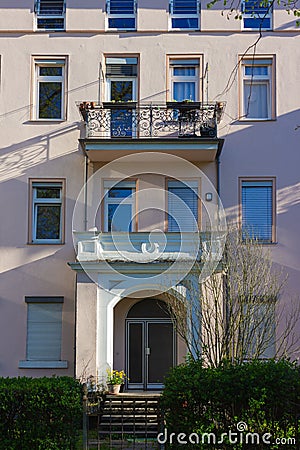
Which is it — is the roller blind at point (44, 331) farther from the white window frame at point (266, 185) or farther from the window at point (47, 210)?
the white window frame at point (266, 185)

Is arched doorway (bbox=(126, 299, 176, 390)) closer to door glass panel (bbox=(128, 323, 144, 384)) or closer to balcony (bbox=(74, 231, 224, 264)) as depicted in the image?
door glass panel (bbox=(128, 323, 144, 384))

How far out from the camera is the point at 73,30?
2075cm

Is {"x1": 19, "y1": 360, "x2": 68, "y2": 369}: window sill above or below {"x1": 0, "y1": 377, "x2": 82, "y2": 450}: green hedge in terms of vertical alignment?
above

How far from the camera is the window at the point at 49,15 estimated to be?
2092 cm

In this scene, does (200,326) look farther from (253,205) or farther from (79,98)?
(79,98)

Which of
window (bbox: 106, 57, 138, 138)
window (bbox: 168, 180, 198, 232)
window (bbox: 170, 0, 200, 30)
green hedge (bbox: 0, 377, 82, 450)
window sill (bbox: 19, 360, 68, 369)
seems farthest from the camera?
window (bbox: 170, 0, 200, 30)

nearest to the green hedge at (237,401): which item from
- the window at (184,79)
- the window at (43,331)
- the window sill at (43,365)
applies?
the window sill at (43,365)

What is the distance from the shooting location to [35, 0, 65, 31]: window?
20922 millimetres

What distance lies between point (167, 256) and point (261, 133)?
450 cm

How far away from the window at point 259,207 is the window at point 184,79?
2.80m

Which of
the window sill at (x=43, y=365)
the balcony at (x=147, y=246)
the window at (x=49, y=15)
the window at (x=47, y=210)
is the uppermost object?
the window at (x=49, y=15)

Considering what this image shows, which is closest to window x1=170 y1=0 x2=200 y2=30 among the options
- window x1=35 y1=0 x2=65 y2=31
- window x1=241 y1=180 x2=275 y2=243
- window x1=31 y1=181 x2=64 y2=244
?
window x1=35 y1=0 x2=65 y2=31

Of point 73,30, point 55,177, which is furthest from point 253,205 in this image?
point 73,30

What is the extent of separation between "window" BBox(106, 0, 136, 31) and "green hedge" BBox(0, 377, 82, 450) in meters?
11.9
